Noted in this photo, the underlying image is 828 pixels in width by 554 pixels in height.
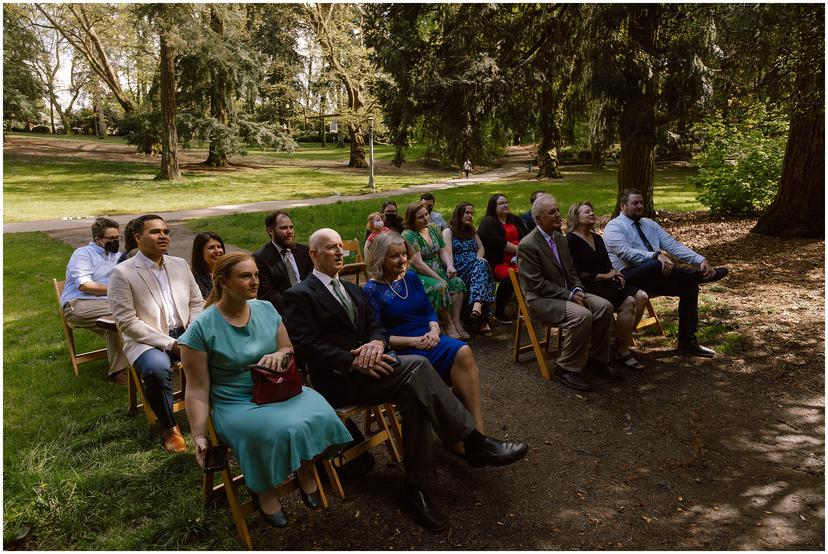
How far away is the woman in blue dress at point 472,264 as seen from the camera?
20.7 ft

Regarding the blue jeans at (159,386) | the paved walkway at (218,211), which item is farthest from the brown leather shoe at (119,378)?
the paved walkway at (218,211)

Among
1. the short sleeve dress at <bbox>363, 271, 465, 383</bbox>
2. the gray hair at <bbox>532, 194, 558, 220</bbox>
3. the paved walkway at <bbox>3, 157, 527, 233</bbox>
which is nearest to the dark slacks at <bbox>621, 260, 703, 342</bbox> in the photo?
the gray hair at <bbox>532, 194, 558, 220</bbox>

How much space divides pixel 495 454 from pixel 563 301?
1.91 meters

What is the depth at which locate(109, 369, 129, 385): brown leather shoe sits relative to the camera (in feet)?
16.6

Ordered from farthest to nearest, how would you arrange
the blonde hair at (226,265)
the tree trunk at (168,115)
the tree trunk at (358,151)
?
the tree trunk at (358,151) → the tree trunk at (168,115) → the blonde hair at (226,265)

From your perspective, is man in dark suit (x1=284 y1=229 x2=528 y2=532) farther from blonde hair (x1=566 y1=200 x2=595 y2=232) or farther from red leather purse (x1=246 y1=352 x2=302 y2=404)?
blonde hair (x1=566 y1=200 x2=595 y2=232)

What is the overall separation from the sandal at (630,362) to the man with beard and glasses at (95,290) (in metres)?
4.65

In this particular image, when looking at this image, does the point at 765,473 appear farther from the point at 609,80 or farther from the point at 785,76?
Answer: the point at 609,80

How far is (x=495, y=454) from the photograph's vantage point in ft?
11.3

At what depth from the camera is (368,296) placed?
3887 mm

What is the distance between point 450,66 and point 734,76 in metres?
4.73

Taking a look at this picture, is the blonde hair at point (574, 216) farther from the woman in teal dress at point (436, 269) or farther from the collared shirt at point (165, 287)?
the collared shirt at point (165, 287)

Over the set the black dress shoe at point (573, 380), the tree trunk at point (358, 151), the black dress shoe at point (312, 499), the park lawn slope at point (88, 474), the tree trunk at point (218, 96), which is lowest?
the park lawn slope at point (88, 474)

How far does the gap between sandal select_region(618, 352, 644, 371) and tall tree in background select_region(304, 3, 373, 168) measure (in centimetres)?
2344
